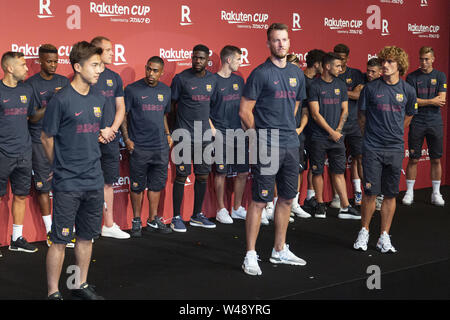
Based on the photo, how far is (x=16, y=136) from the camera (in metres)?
4.61

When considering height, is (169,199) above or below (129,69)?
below

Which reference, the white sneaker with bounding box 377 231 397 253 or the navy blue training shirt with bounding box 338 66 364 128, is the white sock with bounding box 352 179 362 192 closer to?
the navy blue training shirt with bounding box 338 66 364 128

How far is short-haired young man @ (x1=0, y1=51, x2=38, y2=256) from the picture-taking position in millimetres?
4539

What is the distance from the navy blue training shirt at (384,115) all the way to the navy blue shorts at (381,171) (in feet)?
0.15

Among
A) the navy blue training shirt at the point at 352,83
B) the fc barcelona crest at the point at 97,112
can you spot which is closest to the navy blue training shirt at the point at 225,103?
the navy blue training shirt at the point at 352,83

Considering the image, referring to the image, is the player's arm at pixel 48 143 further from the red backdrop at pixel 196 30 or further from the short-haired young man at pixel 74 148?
the red backdrop at pixel 196 30

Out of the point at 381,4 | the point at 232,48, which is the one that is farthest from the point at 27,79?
the point at 381,4

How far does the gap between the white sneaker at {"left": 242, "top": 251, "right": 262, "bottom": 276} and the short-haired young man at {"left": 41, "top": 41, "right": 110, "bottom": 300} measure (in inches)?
44.3

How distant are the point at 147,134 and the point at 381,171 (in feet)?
6.03

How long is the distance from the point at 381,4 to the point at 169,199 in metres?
3.20

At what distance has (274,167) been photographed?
4.20 metres

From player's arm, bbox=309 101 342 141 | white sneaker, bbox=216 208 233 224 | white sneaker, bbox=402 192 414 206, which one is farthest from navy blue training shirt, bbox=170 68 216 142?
white sneaker, bbox=402 192 414 206

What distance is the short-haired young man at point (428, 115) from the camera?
6.39 meters
